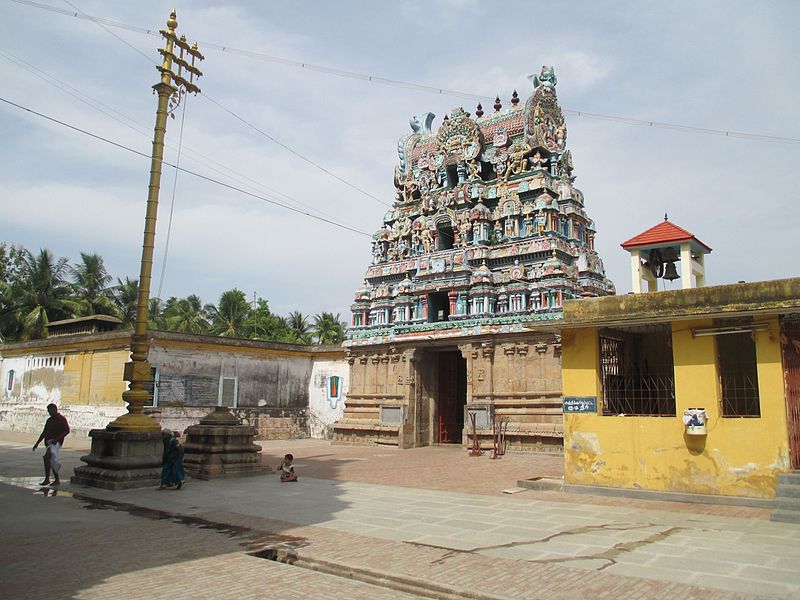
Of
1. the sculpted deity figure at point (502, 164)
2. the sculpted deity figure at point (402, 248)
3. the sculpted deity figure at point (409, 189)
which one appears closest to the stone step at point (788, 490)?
the sculpted deity figure at point (502, 164)

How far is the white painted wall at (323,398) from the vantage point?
92.9 feet

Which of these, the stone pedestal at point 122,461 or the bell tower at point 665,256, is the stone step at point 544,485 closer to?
the bell tower at point 665,256

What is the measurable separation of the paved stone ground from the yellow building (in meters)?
0.93

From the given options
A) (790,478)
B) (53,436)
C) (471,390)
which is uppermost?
(471,390)

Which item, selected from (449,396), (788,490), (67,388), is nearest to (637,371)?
(788,490)

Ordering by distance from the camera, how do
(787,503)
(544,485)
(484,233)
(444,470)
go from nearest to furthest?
(787,503)
(544,485)
(444,470)
(484,233)

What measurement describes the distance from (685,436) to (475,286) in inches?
599

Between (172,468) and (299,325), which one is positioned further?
(299,325)

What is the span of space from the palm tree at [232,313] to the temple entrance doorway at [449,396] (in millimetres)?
26449

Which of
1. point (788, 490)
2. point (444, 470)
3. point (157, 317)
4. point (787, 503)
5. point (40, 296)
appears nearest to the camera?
point (787, 503)

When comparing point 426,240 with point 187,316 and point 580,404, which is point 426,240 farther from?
point 187,316

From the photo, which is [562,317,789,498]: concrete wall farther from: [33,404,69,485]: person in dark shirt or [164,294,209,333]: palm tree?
[164,294,209,333]: palm tree

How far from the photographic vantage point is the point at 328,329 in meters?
53.2

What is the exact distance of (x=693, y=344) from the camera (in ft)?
36.1
